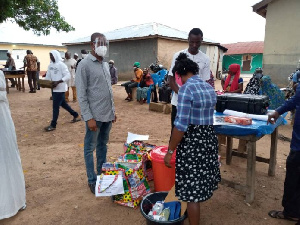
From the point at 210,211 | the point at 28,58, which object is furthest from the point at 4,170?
the point at 28,58

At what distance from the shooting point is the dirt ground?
2.92 m

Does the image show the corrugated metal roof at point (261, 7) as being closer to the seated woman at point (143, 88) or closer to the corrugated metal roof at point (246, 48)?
the seated woman at point (143, 88)

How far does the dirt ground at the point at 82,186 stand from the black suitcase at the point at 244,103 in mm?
1184

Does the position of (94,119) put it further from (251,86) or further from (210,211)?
(251,86)

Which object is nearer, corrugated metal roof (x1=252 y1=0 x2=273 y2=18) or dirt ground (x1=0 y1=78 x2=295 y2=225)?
dirt ground (x1=0 y1=78 x2=295 y2=225)

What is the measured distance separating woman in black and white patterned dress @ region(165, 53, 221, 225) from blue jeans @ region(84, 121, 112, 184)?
1301 millimetres

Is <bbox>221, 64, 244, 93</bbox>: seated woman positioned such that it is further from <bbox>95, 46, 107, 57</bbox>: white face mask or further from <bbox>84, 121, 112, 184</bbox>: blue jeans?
<bbox>95, 46, 107, 57</bbox>: white face mask

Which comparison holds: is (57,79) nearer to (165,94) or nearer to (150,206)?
(165,94)

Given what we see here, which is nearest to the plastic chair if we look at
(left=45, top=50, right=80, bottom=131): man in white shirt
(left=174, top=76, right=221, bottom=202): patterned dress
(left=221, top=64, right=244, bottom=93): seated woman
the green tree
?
(left=45, top=50, right=80, bottom=131): man in white shirt

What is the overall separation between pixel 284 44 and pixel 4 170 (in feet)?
41.4

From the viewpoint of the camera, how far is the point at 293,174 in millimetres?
2717

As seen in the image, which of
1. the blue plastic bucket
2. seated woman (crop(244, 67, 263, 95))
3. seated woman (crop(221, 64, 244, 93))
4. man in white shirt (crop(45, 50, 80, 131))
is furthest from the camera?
man in white shirt (crop(45, 50, 80, 131))

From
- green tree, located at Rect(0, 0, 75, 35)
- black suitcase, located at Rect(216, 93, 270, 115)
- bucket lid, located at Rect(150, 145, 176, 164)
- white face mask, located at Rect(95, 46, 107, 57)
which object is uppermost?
green tree, located at Rect(0, 0, 75, 35)

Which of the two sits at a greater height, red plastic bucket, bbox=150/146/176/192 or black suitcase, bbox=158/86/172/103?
black suitcase, bbox=158/86/172/103
